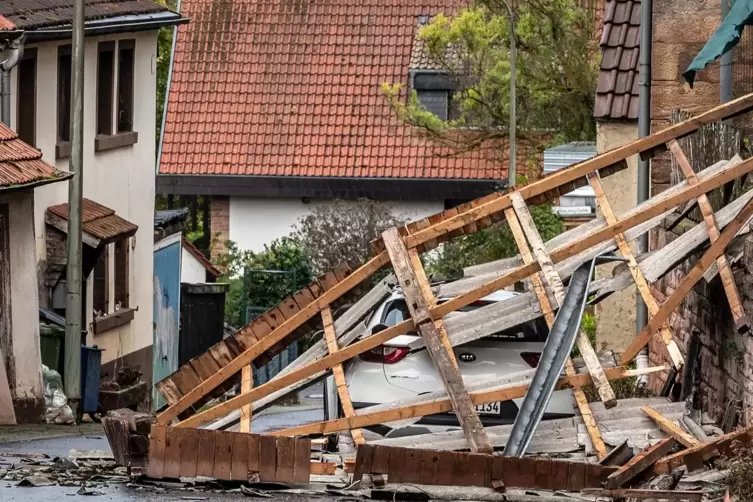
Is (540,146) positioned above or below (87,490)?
above

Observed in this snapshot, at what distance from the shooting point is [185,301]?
118 feet

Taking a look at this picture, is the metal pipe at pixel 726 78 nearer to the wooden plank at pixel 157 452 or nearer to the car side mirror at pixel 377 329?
the car side mirror at pixel 377 329

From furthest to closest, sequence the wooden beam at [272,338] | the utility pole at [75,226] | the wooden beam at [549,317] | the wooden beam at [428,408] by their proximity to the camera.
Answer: the utility pole at [75,226] < the wooden beam at [272,338] < the wooden beam at [428,408] < the wooden beam at [549,317]

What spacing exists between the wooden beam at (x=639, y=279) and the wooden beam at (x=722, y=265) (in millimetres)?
486

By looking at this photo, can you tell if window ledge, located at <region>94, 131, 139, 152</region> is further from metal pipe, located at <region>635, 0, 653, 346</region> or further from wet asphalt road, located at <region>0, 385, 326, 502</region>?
metal pipe, located at <region>635, 0, 653, 346</region>

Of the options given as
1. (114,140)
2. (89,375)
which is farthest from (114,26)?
(89,375)

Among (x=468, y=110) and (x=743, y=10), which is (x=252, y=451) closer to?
(x=743, y=10)

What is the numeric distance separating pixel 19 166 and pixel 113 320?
8587mm

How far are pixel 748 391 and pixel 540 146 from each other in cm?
2448

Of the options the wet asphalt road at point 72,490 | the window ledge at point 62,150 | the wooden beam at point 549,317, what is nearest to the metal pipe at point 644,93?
the wet asphalt road at point 72,490

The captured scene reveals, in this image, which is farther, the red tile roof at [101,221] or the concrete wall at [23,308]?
the red tile roof at [101,221]

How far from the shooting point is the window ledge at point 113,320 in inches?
1084

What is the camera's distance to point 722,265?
14.0m

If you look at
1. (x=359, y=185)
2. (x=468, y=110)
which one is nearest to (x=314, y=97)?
(x=359, y=185)
